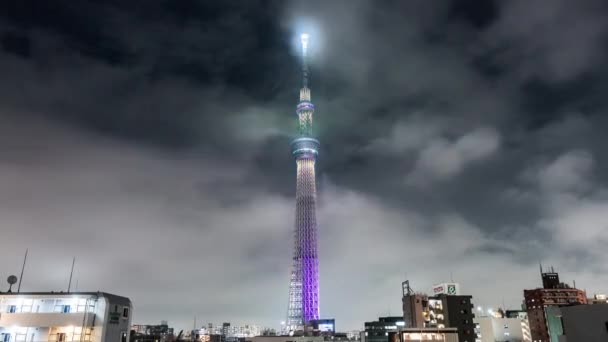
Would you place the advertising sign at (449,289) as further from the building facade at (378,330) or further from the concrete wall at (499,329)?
the building facade at (378,330)

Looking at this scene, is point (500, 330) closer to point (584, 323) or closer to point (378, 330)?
point (378, 330)

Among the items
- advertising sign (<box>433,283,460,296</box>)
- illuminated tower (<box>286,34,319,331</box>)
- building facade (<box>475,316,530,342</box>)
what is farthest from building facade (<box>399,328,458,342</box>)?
illuminated tower (<box>286,34,319,331</box>)

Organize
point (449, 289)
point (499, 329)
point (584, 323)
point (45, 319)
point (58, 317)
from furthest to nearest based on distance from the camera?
1. point (499, 329)
2. point (449, 289)
3. point (45, 319)
4. point (58, 317)
5. point (584, 323)

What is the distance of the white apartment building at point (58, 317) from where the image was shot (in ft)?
126

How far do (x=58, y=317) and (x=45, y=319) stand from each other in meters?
1.21

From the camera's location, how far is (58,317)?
3884cm

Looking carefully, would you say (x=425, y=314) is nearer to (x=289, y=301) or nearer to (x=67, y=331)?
(x=289, y=301)

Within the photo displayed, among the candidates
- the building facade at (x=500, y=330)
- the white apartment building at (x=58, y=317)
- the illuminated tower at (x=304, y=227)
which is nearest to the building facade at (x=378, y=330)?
the illuminated tower at (x=304, y=227)

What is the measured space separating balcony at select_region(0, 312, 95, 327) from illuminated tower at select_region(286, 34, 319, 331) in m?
89.9

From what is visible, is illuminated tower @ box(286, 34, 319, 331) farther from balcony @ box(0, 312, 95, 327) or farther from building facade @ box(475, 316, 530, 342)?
balcony @ box(0, 312, 95, 327)

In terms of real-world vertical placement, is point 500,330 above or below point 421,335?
above

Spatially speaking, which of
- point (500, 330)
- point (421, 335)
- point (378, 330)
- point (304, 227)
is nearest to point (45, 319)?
point (421, 335)

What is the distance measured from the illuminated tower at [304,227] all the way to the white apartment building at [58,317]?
89.1 m

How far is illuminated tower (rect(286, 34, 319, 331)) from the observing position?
4975 inches
